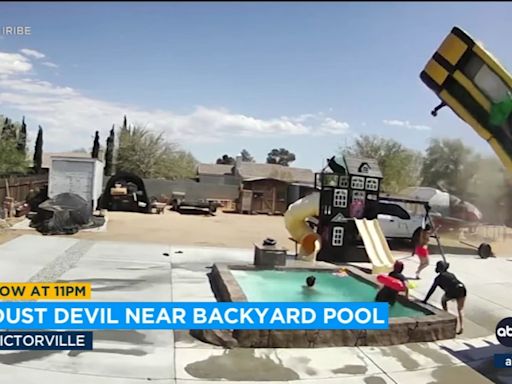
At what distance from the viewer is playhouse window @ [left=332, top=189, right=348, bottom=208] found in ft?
40.9

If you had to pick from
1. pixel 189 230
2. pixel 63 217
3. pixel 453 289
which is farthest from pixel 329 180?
pixel 63 217

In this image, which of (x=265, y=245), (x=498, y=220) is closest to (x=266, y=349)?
(x=265, y=245)

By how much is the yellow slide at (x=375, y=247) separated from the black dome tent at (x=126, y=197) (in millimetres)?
12577

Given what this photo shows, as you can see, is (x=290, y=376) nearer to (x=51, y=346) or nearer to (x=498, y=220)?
(x=51, y=346)

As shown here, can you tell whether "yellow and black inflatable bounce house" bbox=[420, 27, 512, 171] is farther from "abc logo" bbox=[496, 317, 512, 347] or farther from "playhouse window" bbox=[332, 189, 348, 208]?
"playhouse window" bbox=[332, 189, 348, 208]

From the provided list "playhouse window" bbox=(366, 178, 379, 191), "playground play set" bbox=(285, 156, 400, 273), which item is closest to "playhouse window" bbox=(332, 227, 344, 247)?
"playground play set" bbox=(285, 156, 400, 273)

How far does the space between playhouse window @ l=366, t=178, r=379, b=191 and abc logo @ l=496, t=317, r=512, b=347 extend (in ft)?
23.3

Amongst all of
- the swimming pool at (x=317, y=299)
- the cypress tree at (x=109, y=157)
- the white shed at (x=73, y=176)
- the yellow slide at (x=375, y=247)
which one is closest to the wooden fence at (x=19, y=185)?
the white shed at (x=73, y=176)

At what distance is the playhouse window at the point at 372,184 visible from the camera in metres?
12.8

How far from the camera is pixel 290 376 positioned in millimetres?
5051

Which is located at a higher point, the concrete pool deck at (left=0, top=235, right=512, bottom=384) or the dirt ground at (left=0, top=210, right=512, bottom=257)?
the dirt ground at (left=0, top=210, right=512, bottom=257)

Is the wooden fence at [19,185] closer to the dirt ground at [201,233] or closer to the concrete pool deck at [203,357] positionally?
A: the dirt ground at [201,233]

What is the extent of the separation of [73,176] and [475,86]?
1565cm

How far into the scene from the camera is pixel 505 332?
5758 millimetres
